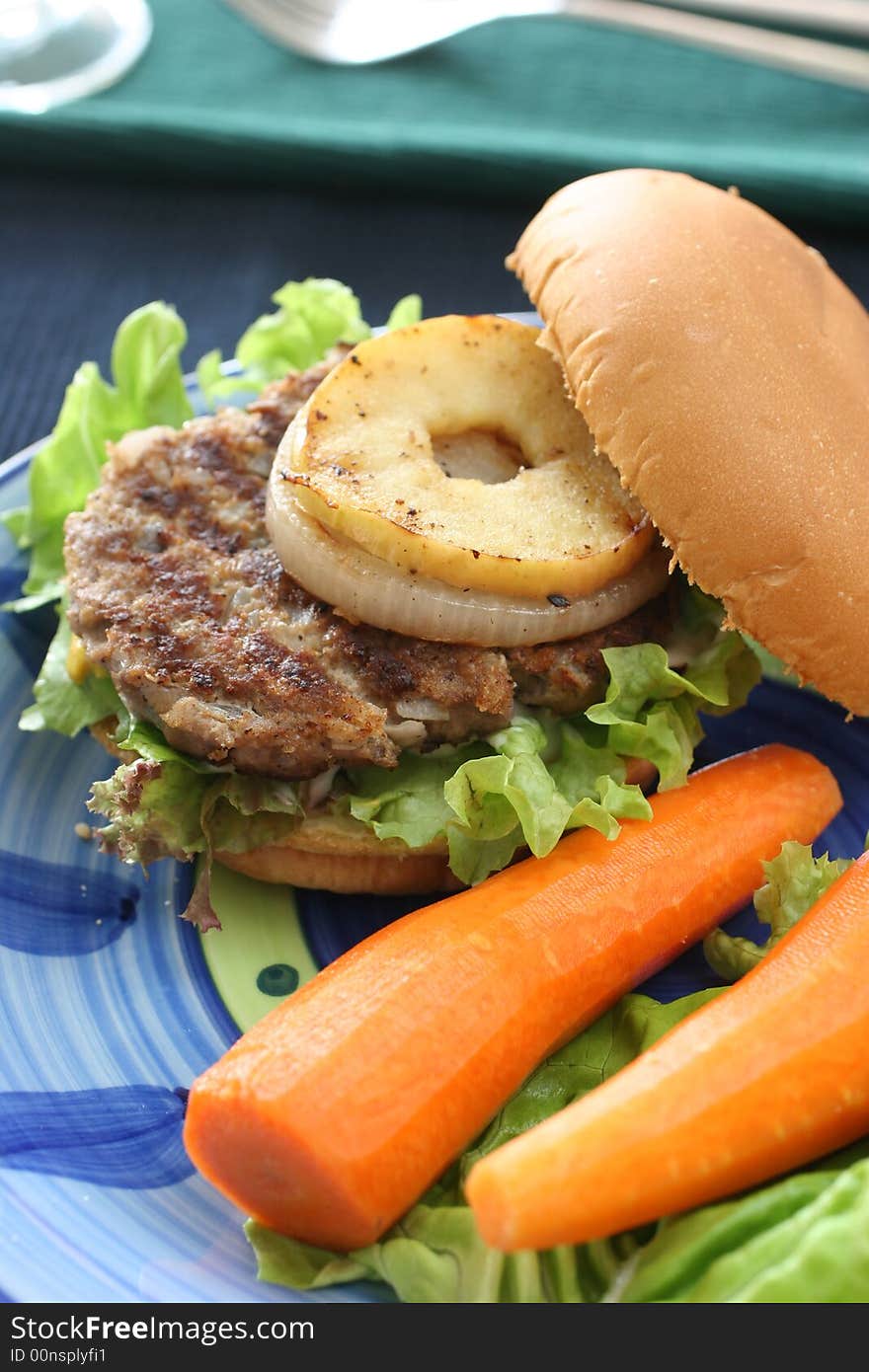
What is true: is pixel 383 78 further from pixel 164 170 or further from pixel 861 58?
pixel 861 58

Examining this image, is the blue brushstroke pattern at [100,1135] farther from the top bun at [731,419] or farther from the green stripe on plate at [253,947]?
the top bun at [731,419]

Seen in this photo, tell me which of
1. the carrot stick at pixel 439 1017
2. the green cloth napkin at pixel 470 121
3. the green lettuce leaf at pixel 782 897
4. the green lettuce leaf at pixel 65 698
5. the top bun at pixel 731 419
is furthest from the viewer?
the green cloth napkin at pixel 470 121

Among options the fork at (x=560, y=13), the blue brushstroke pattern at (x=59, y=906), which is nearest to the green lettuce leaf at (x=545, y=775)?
the blue brushstroke pattern at (x=59, y=906)

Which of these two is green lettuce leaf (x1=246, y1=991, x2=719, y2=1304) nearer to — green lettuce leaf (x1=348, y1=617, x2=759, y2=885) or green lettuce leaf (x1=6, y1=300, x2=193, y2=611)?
green lettuce leaf (x1=348, y1=617, x2=759, y2=885)

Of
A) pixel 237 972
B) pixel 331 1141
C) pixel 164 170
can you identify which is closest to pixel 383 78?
pixel 164 170

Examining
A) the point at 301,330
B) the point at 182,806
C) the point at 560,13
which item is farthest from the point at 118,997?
the point at 560,13

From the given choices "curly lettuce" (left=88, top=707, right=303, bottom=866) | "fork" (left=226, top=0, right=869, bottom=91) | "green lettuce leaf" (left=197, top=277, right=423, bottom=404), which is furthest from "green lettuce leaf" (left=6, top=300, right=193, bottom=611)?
"fork" (left=226, top=0, right=869, bottom=91)
